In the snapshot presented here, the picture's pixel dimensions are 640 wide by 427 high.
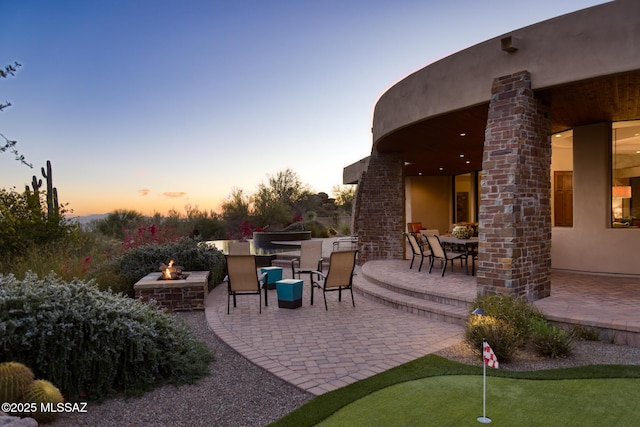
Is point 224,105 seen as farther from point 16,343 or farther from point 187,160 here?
point 16,343

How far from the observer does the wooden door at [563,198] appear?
29.8ft

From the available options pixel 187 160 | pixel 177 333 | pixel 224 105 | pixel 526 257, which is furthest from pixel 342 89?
pixel 177 333

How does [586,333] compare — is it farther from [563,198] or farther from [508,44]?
[563,198]

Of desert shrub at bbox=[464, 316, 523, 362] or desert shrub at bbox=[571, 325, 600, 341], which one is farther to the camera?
desert shrub at bbox=[571, 325, 600, 341]

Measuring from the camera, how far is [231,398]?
11.3ft

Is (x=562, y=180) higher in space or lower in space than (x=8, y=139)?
lower

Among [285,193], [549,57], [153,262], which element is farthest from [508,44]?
[285,193]

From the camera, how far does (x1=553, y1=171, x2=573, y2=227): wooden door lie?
9.09m

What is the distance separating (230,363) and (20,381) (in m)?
1.86

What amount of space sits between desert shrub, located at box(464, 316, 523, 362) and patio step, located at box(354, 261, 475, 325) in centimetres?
106

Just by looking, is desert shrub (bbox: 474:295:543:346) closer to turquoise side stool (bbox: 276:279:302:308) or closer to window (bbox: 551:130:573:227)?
turquoise side stool (bbox: 276:279:302:308)

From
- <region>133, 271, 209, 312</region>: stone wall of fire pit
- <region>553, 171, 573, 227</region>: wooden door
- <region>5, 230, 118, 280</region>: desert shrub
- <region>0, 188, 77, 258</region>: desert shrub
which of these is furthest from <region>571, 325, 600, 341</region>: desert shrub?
<region>0, 188, 77, 258</region>: desert shrub

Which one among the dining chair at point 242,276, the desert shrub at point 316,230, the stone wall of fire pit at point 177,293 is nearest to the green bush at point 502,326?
the dining chair at point 242,276

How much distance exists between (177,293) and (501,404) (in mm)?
5406
